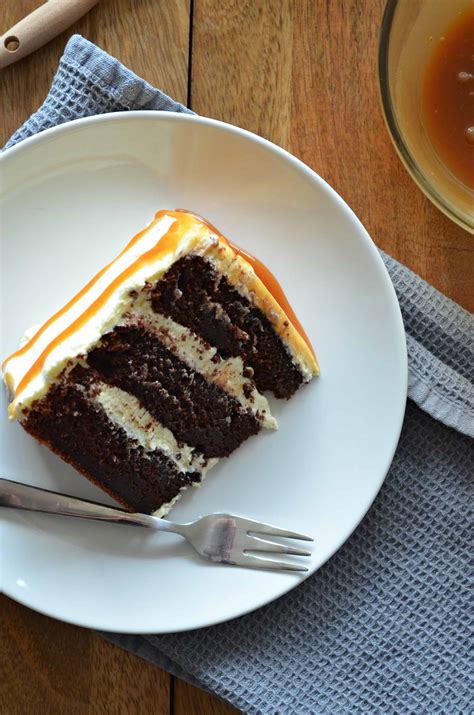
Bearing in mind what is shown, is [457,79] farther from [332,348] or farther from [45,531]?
[45,531]

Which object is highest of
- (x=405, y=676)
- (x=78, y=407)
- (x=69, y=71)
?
(x=69, y=71)

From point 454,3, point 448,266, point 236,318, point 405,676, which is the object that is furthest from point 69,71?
point 405,676

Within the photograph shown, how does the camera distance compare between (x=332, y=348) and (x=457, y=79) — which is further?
(x=332, y=348)

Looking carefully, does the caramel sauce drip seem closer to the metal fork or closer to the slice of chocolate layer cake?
the slice of chocolate layer cake

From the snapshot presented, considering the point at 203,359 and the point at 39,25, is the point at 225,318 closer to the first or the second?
the point at 203,359

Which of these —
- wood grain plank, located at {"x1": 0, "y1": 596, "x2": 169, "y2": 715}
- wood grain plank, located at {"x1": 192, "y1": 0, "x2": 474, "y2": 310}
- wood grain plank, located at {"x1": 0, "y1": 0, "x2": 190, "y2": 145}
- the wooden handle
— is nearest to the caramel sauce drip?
wood grain plank, located at {"x1": 192, "y1": 0, "x2": 474, "y2": 310}

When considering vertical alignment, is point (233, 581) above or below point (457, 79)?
below

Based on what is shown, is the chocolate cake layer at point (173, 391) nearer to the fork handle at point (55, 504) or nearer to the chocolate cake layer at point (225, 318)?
the chocolate cake layer at point (225, 318)
